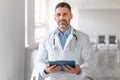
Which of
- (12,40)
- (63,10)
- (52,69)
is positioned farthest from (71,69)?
(12,40)

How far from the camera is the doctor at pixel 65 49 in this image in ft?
6.01

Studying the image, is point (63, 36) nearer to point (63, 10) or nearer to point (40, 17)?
point (63, 10)

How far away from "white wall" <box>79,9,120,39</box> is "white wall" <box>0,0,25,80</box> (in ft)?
4.62

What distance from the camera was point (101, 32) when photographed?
12.4ft

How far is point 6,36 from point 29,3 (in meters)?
0.75

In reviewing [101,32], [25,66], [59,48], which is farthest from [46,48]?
[101,32]

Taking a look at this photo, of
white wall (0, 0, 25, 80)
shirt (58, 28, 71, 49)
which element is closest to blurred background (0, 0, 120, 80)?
white wall (0, 0, 25, 80)

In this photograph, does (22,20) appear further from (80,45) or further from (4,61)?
(80,45)

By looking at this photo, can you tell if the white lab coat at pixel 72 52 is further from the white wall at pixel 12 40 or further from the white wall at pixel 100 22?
the white wall at pixel 100 22

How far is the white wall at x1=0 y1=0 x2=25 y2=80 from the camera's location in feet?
7.06

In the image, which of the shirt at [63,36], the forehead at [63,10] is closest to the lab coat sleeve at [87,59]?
the shirt at [63,36]

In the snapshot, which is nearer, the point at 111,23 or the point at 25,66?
the point at 25,66

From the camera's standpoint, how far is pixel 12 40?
2387 mm

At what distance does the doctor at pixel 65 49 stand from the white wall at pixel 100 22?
1.85m
